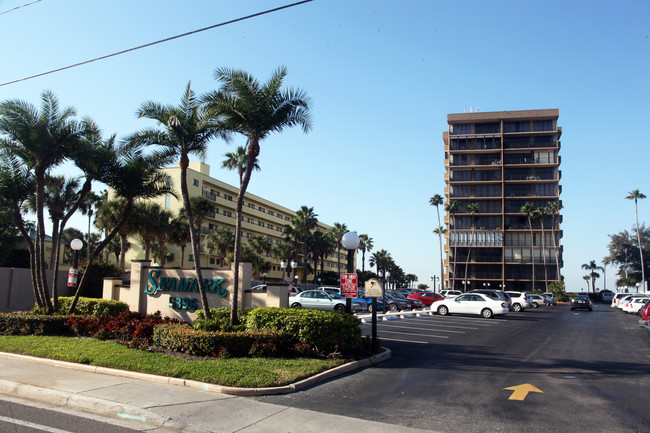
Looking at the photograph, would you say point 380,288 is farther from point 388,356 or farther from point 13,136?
point 13,136

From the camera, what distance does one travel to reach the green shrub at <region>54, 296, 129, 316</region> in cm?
1645

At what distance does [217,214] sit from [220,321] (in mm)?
53776

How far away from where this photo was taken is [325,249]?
70.7 meters

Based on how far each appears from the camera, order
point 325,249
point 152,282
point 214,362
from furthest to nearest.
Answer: point 325,249 → point 152,282 → point 214,362

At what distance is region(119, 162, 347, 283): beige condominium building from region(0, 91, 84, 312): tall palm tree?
36248mm

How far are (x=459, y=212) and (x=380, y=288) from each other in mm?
71786

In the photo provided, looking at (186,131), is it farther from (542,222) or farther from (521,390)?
(542,222)

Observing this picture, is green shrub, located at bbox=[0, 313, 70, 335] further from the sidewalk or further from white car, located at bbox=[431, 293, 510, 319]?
white car, located at bbox=[431, 293, 510, 319]

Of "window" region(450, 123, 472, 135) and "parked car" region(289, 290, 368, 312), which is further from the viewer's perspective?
"window" region(450, 123, 472, 135)

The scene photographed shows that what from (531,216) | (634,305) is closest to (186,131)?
(634,305)

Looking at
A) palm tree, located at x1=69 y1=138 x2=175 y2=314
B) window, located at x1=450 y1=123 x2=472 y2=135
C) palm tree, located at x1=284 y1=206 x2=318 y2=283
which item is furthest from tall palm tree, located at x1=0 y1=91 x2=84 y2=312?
window, located at x1=450 y1=123 x2=472 y2=135

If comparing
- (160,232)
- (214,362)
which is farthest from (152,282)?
(160,232)

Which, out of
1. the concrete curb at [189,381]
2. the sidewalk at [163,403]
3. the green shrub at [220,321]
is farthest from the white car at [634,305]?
the sidewalk at [163,403]

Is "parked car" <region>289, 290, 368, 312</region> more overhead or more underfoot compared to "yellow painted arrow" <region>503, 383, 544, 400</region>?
more overhead
